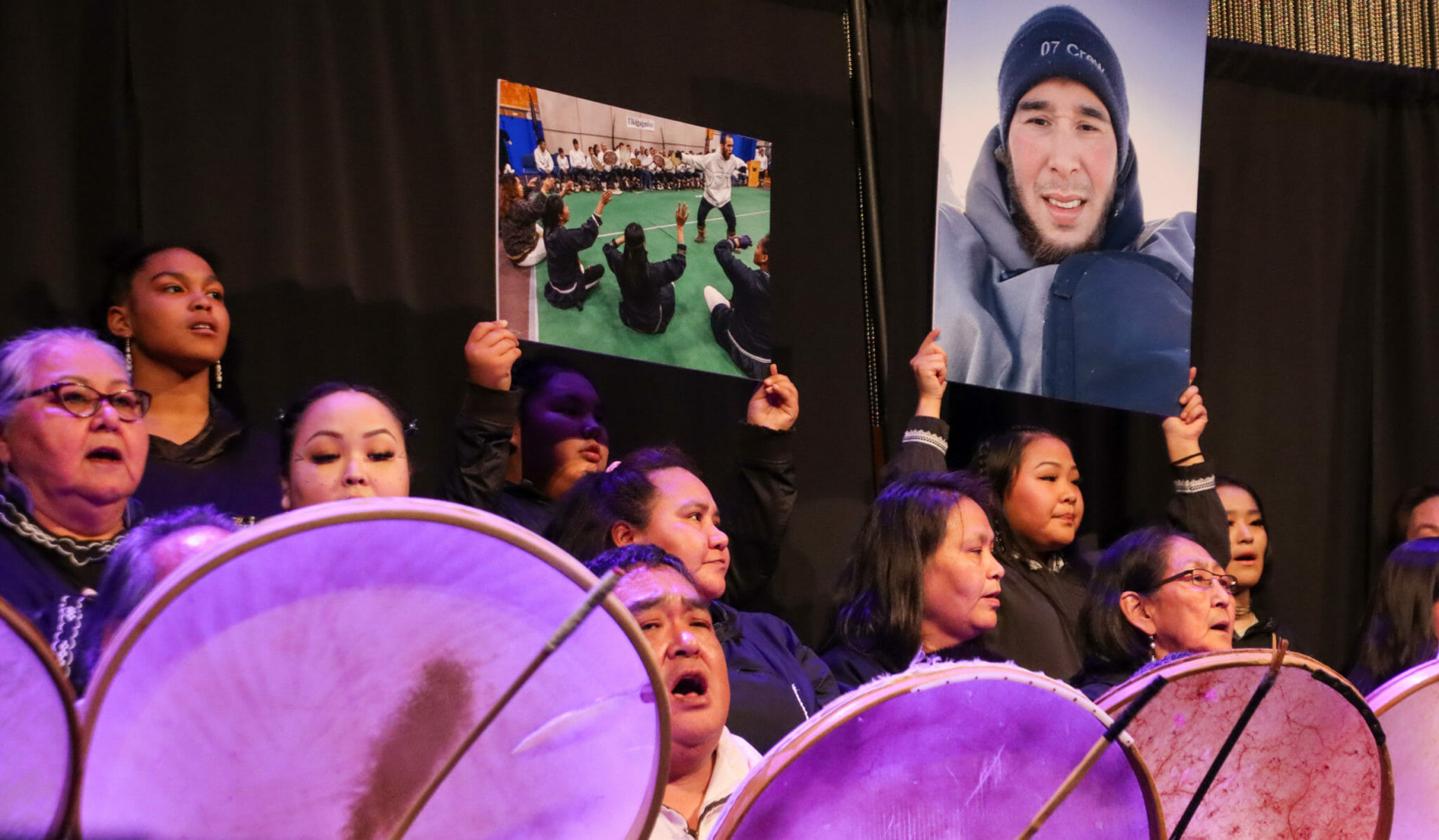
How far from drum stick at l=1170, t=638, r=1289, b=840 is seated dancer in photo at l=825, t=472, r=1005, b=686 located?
106cm

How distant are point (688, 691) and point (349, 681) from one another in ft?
2.05

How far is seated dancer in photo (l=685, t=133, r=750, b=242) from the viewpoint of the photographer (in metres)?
2.59

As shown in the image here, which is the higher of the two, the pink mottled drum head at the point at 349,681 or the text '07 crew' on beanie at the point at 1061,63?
the text '07 crew' on beanie at the point at 1061,63

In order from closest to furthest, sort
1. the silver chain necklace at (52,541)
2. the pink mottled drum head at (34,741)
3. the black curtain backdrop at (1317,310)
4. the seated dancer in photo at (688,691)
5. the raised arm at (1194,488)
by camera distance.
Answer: the pink mottled drum head at (34,741) → the seated dancer in photo at (688,691) → the silver chain necklace at (52,541) → the raised arm at (1194,488) → the black curtain backdrop at (1317,310)

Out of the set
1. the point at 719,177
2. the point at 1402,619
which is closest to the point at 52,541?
the point at 719,177

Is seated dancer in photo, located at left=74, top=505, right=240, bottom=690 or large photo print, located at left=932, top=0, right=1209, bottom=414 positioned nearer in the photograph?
seated dancer in photo, located at left=74, top=505, right=240, bottom=690

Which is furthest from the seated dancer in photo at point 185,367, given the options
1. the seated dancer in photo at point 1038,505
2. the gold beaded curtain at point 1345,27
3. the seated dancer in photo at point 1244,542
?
the gold beaded curtain at point 1345,27

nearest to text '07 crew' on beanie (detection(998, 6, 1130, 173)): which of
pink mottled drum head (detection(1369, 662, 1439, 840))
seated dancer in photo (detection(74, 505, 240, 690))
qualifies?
pink mottled drum head (detection(1369, 662, 1439, 840))

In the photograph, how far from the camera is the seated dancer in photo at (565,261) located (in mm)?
2311

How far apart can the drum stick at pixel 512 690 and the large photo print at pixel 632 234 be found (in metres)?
1.45

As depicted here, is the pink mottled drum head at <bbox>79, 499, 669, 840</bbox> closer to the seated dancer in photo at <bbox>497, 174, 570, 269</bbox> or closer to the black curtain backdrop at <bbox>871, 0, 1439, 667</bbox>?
the seated dancer in photo at <bbox>497, 174, 570, 269</bbox>

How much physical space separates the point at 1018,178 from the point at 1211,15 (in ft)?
4.62

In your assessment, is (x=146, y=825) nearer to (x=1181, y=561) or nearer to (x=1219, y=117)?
(x=1181, y=561)

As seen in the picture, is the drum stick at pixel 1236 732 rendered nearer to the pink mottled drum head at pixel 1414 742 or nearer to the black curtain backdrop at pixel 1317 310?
the pink mottled drum head at pixel 1414 742
